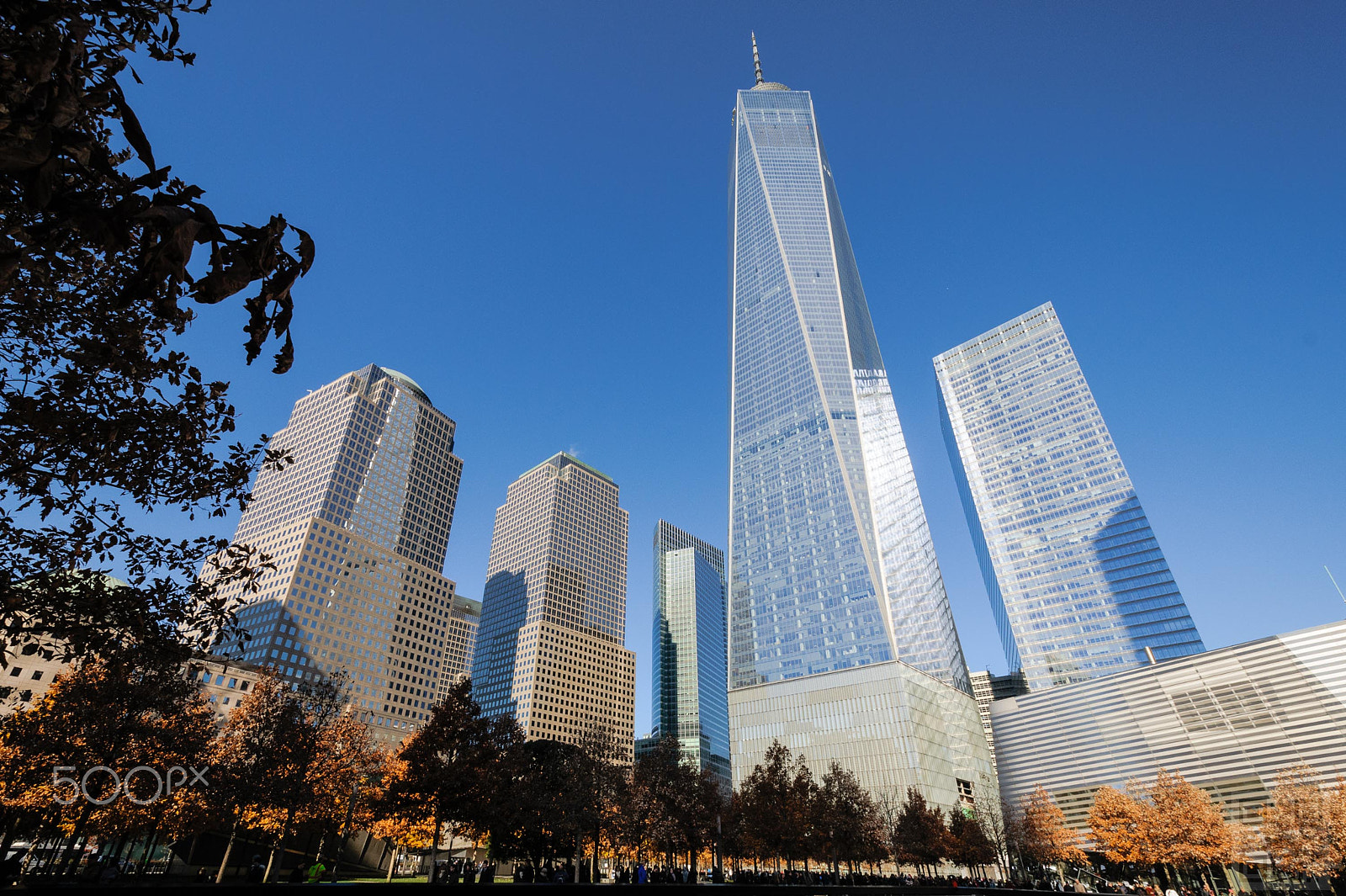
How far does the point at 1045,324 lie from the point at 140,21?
224 meters

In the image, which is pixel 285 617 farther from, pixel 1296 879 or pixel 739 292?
pixel 1296 879

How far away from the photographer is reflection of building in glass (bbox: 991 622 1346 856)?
95375 millimetres

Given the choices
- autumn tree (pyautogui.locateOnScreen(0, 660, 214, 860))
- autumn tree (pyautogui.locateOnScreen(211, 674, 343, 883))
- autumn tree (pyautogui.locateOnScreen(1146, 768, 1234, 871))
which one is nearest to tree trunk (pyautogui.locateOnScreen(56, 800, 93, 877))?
autumn tree (pyautogui.locateOnScreen(0, 660, 214, 860))

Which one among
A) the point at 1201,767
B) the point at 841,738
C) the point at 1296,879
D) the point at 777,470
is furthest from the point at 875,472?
the point at 1296,879

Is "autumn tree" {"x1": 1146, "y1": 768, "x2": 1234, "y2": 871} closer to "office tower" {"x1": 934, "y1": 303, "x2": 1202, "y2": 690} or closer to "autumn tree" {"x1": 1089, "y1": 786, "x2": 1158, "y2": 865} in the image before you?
"autumn tree" {"x1": 1089, "y1": 786, "x2": 1158, "y2": 865}

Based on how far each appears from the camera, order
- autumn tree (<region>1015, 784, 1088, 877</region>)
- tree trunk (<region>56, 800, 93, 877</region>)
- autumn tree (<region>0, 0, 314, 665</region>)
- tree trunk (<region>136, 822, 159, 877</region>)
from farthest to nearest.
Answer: autumn tree (<region>1015, 784, 1088, 877</region>), tree trunk (<region>136, 822, 159, 877</region>), tree trunk (<region>56, 800, 93, 877</region>), autumn tree (<region>0, 0, 314, 665</region>)

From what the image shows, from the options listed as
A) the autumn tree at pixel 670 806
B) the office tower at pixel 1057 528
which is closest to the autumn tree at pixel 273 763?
the autumn tree at pixel 670 806

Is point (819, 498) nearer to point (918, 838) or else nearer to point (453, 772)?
point (918, 838)

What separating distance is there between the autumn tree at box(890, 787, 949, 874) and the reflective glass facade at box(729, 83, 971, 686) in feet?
134

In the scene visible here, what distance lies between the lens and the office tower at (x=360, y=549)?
462ft

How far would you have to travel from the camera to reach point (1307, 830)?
55.7 metres

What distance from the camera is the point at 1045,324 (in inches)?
7584
